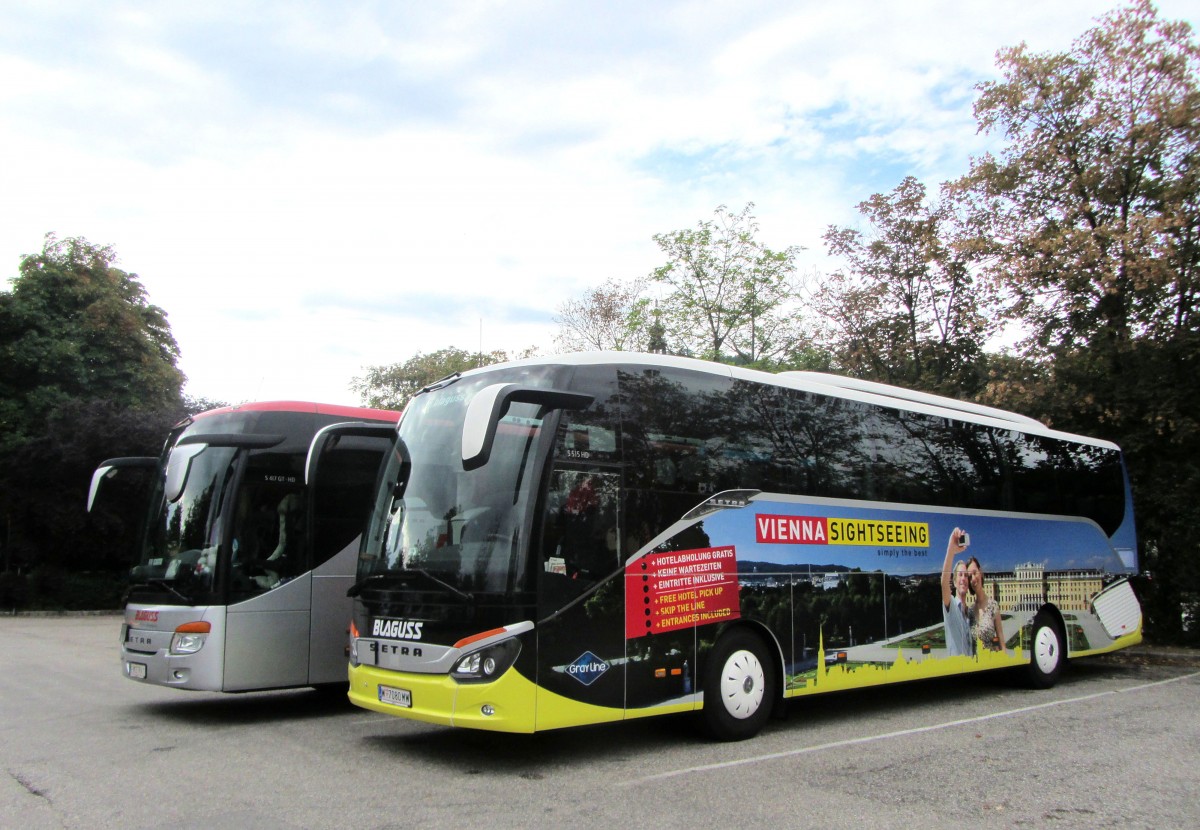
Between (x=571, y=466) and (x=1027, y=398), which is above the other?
(x=1027, y=398)

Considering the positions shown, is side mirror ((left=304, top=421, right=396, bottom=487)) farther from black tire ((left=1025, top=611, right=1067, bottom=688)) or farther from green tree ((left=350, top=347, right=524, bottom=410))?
green tree ((left=350, top=347, right=524, bottom=410))

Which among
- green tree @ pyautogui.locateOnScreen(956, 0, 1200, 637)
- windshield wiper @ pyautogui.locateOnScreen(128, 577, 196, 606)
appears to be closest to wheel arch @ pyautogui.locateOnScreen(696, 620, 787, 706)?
windshield wiper @ pyautogui.locateOnScreen(128, 577, 196, 606)

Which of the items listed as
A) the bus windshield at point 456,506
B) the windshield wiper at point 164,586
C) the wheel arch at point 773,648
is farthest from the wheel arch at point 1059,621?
the windshield wiper at point 164,586

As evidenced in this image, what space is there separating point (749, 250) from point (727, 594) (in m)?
24.6

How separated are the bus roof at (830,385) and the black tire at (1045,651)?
8.41 ft

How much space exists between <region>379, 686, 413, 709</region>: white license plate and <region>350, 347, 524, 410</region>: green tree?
5679 centimetres

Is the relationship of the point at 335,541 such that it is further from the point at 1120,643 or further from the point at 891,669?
the point at 1120,643

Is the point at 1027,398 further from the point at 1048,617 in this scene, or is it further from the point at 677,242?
the point at 677,242

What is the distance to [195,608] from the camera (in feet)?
31.4

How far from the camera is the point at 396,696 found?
7.65m

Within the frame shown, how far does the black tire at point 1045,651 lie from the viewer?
12438mm

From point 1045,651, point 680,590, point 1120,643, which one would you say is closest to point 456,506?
point 680,590

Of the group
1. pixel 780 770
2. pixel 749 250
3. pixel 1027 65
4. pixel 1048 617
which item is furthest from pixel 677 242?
pixel 780 770

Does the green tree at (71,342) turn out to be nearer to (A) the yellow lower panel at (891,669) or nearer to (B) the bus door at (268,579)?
(B) the bus door at (268,579)
